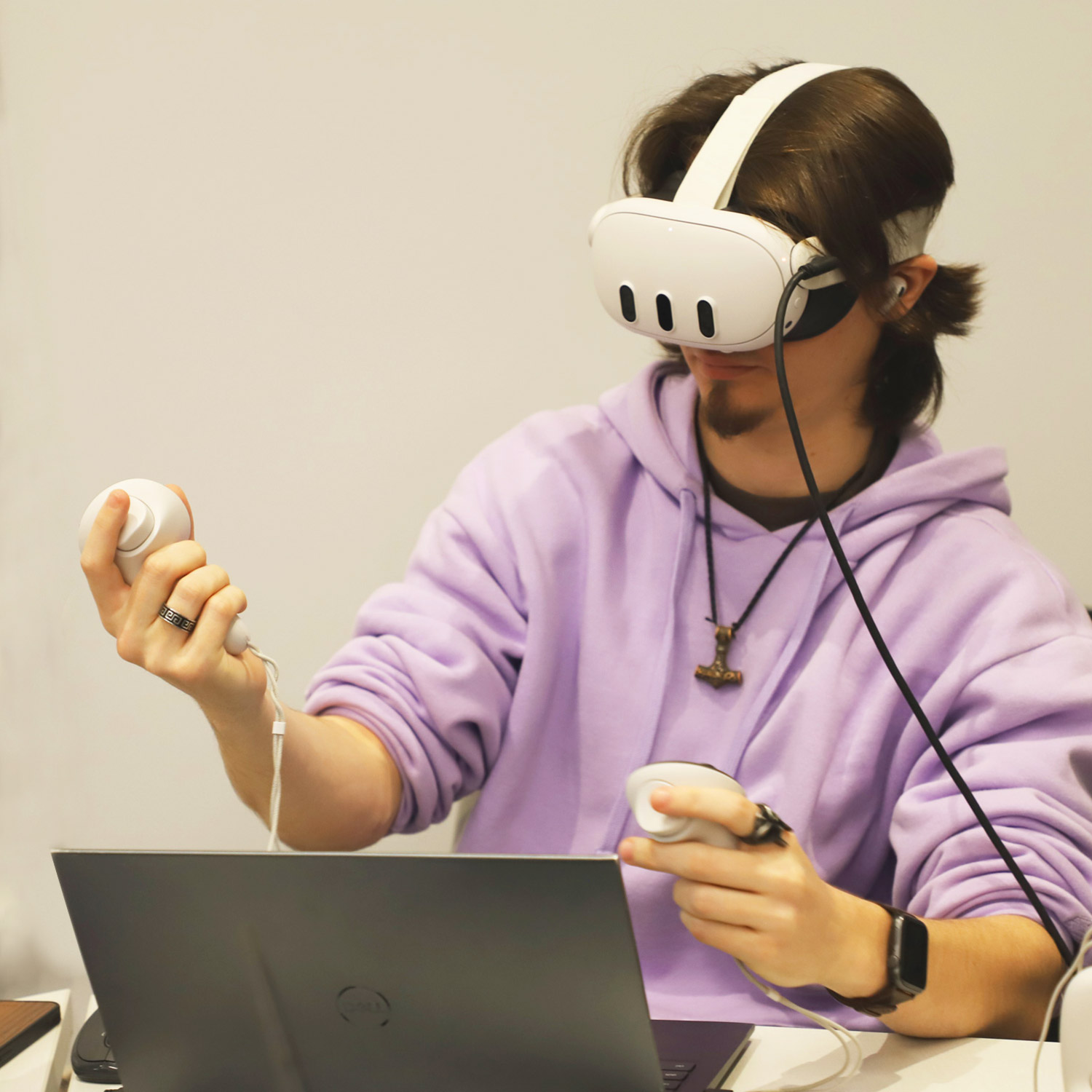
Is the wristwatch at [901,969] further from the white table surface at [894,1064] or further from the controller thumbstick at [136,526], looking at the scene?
the controller thumbstick at [136,526]

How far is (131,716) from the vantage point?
1692 mm

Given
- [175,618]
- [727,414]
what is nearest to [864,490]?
[727,414]

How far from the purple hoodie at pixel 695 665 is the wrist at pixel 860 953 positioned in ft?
0.51

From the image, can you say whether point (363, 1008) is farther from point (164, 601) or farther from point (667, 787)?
point (164, 601)

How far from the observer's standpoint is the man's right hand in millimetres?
806

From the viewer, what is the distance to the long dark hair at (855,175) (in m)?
1.04

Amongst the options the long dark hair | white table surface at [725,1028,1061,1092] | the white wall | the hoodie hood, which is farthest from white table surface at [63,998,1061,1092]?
the white wall

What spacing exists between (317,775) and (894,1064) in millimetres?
530

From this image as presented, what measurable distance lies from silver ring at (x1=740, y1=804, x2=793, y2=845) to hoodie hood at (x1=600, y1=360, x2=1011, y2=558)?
1.56 feet

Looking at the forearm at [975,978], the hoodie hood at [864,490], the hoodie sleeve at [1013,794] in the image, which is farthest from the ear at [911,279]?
the forearm at [975,978]

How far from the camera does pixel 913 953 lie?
0.82 metres

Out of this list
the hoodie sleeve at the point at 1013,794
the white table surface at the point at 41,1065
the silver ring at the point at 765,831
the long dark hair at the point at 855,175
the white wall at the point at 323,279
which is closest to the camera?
the silver ring at the point at 765,831

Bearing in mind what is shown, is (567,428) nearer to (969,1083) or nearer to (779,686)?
(779,686)

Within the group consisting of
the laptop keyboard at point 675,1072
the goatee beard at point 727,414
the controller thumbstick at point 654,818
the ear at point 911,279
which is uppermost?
the ear at point 911,279
